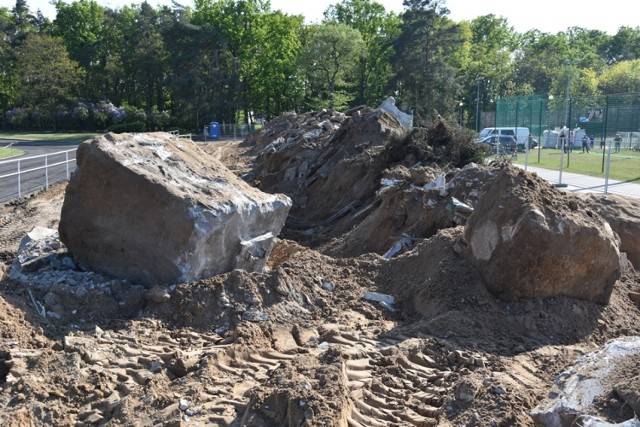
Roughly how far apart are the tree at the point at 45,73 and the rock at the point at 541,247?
62.3m

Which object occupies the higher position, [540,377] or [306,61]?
[306,61]

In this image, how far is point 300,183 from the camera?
1939 centimetres

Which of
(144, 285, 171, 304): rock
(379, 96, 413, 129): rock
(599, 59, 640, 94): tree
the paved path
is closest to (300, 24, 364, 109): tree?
(599, 59, 640, 94): tree

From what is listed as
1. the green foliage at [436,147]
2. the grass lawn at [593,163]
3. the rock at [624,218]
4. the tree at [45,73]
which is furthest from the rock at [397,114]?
the tree at [45,73]

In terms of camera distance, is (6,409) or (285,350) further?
(285,350)

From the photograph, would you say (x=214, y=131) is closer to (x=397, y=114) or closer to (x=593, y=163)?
(x=397, y=114)

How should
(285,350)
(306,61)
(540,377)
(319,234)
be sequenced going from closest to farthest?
1. (540,377)
2. (285,350)
3. (319,234)
4. (306,61)

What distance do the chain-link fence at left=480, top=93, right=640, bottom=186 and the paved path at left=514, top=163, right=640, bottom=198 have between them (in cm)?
110

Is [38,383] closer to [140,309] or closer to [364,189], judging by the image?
[140,309]

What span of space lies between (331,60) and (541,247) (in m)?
55.4

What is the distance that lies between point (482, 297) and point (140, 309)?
399cm

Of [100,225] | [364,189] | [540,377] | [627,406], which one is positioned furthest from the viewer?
[364,189]

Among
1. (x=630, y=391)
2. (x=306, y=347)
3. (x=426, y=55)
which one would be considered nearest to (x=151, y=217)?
(x=306, y=347)

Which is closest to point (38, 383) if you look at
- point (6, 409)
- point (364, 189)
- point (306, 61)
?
point (6, 409)
